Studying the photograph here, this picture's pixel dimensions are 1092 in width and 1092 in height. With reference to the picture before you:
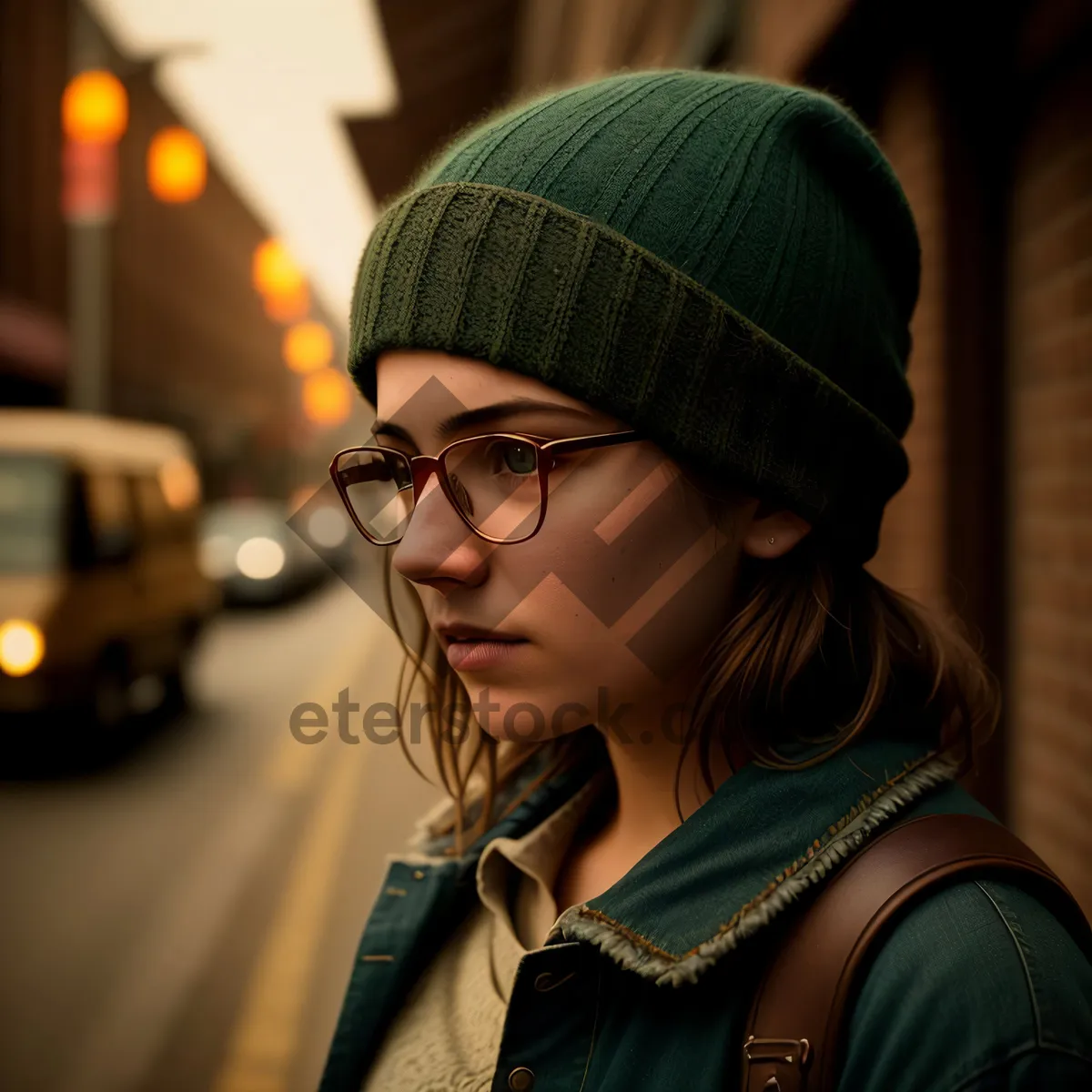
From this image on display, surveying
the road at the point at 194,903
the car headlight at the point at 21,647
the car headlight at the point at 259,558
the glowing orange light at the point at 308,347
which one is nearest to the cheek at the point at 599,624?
the road at the point at 194,903

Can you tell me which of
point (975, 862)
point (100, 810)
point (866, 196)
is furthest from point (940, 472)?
point (100, 810)

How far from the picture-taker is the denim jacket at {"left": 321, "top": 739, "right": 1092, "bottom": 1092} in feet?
2.97

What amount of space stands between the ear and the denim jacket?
0.90 ft

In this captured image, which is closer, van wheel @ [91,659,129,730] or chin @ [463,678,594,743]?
chin @ [463,678,594,743]

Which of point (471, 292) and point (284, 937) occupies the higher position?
point (471, 292)

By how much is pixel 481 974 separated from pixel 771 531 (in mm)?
751

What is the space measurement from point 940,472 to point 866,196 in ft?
5.48

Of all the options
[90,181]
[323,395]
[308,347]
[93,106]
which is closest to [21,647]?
[93,106]

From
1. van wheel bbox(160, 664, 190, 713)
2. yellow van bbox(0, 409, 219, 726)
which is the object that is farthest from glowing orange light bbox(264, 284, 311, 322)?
van wheel bbox(160, 664, 190, 713)

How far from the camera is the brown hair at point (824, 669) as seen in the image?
4.17 ft

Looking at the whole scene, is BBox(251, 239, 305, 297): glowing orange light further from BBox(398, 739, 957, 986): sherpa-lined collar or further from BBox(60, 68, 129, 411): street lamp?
BBox(398, 739, 957, 986): sherpa-lined collar

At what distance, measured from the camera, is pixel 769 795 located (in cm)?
120

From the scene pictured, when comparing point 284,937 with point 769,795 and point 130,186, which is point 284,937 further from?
point 130,186

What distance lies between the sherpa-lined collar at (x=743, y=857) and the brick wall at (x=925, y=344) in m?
1.69
